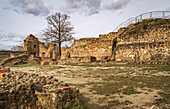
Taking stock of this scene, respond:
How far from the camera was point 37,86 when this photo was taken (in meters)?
2.84

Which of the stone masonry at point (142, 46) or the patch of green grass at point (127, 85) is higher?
the stone masonry at point (142, 46)

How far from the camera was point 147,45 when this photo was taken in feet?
39.3

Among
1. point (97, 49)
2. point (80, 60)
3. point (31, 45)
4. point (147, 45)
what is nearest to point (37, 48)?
point (31, 45)

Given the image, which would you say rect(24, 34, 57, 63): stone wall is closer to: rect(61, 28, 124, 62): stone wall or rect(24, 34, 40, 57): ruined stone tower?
rect(24, 34, 40, 57): ruined stone tower

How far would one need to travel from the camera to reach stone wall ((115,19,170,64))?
11195 millimetres

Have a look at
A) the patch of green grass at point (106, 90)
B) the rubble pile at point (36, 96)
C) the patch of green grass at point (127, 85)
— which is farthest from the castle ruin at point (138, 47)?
the rubble pile at point (36, 96)

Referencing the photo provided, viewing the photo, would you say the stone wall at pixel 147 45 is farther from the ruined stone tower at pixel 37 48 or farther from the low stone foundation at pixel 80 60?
the ruined stone tower at pixel 37 48

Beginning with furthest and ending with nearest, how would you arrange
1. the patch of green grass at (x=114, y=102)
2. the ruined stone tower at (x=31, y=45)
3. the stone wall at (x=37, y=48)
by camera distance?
the ruined stone tower at (x=31, y=45) → the stone wall at (x=37, y=48) → the patch of green grass at (x=114, y=102)

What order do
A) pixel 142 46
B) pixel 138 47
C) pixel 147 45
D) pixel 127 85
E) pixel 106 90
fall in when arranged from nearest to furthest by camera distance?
pixel 106 90 < pixel 127 85 < pixel 147 45 < pixel 142 46 < pixel 138 47

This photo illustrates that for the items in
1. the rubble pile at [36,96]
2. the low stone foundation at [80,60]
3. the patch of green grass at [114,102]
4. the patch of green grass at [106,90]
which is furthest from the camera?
the low stone foundation at [80,60]

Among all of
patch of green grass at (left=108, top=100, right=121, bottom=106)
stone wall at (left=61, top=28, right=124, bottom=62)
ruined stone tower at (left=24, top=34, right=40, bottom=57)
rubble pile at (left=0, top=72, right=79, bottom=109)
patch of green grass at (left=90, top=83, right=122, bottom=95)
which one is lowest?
patch of green grass at (left=108, top=100, right=121, bottom=106)

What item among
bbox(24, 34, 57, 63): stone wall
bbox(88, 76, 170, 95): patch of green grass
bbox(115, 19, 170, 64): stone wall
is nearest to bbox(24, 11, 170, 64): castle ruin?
bbox(115, 19, 170, 64): stone wall

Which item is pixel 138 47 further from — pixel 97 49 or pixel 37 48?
pixel 37 48

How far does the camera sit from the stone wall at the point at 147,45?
11.2 m
